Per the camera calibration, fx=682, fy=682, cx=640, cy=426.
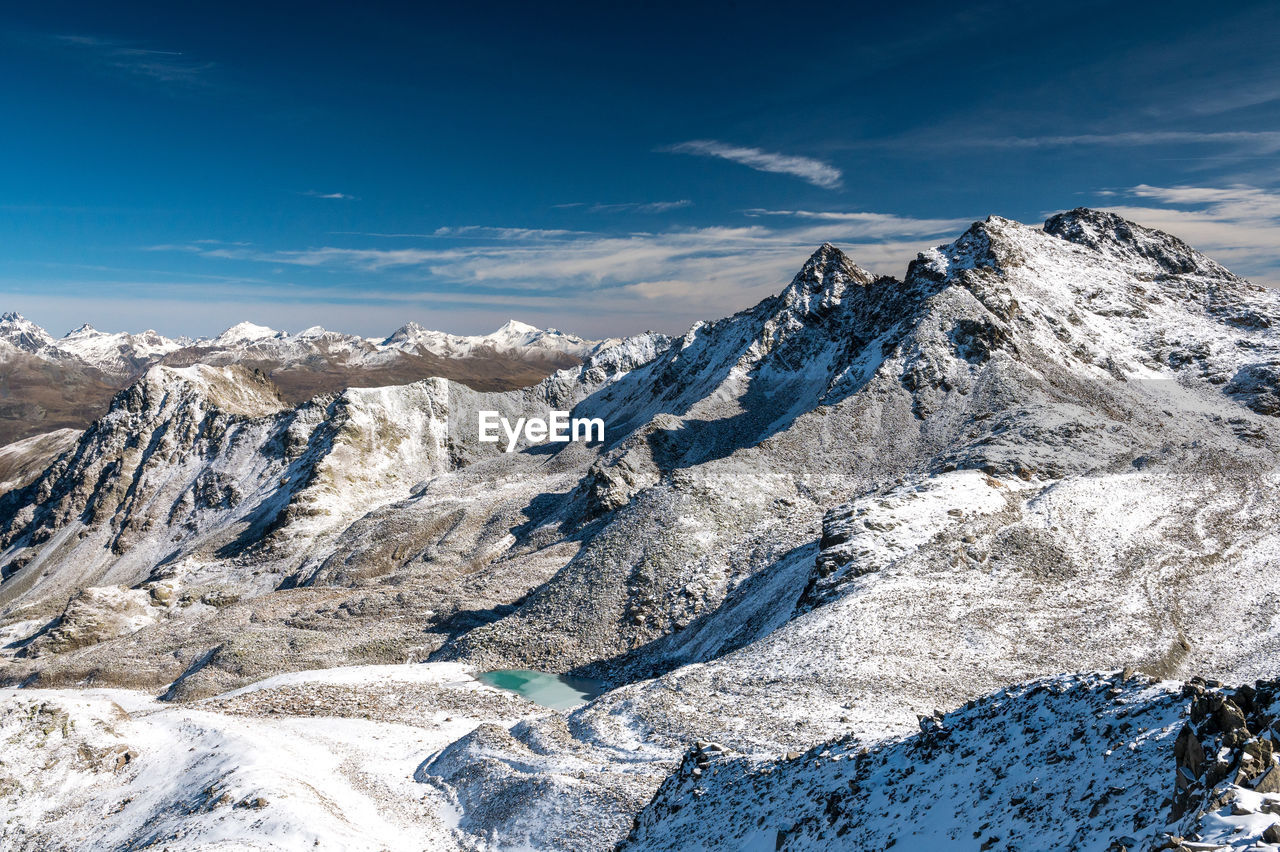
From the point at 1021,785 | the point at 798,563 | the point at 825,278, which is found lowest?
the point at 798,563

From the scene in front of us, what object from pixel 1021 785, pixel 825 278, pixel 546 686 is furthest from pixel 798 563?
pixel 825 278

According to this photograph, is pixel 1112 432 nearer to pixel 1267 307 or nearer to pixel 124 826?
pixel 1267 307

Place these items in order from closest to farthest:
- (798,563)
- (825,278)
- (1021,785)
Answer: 1. (1021,785)
2. (798,563)
3. (825,278)

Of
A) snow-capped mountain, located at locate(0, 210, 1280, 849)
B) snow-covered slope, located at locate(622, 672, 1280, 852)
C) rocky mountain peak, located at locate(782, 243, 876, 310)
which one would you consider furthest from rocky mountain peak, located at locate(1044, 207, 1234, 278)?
snow-covered slope, located at locate(622, 672, 1280, 852)

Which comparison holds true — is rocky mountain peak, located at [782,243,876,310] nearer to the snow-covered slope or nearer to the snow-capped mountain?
the snow-capped mountain

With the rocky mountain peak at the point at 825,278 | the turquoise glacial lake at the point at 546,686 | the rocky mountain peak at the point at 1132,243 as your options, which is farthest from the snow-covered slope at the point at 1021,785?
the rocky mountain peak at the point at 1132,243

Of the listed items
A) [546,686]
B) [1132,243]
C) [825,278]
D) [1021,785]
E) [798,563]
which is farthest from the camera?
[825,278]

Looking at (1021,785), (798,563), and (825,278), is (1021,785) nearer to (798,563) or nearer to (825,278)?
(798,563)
